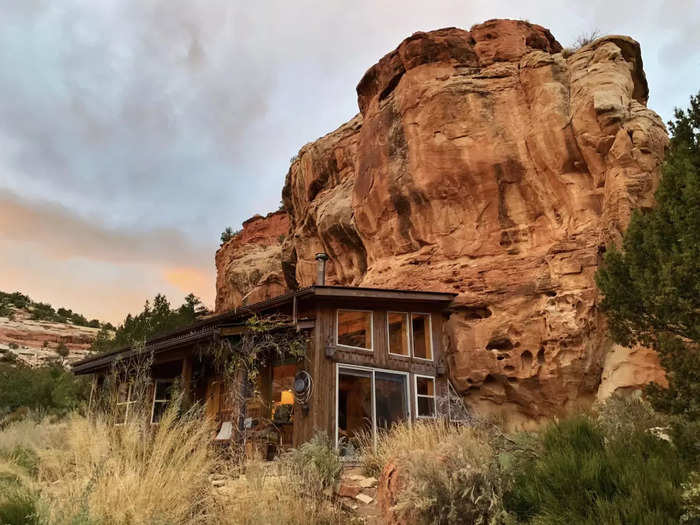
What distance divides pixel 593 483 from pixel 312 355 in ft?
30.5

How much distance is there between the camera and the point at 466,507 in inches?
197

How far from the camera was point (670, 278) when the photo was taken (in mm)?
8250

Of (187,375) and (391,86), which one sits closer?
(187,375)

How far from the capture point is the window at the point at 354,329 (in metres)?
13.8

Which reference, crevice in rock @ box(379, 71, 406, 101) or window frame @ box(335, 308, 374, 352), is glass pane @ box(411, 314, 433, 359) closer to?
window frame @ box(335, 308, 374, 352)

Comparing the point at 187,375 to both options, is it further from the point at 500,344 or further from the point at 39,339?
the point at 39,339

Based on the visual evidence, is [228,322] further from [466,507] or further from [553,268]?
[466,507]

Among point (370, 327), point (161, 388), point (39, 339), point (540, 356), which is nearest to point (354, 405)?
point (370, 327)

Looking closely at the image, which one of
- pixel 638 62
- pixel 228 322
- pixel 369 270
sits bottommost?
pixel 228 322

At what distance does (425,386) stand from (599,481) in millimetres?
10251

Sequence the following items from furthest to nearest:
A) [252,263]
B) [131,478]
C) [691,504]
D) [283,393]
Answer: [252,263] → [283,393] → [131,478] → [691,504]

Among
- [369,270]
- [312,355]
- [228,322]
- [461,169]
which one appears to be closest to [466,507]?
[312,355]

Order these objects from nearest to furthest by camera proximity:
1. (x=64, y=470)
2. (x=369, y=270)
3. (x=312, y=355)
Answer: (x=64, y=470), (x=312, y=355), (x=369, y=270)

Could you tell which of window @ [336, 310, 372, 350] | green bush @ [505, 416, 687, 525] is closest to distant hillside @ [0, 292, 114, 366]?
window @ [336, 310, 372, 350]
